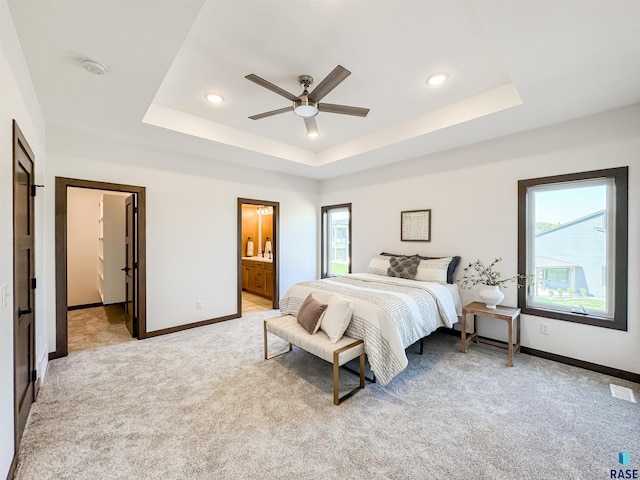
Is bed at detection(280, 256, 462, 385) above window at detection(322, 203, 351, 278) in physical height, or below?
below

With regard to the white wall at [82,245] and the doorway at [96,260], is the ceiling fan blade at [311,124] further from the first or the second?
the white wall at [82,245]

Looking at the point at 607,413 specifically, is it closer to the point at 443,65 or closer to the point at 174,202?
the point at 443,65

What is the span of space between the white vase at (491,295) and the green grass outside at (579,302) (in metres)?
0.51

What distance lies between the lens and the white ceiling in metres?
1.69

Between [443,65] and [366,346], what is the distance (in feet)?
8.46

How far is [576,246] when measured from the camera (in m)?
3.08

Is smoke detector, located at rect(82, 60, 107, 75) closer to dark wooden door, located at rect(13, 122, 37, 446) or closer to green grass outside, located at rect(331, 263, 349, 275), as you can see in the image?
dark wooden door, located at rect(13, 122, 37, 446)

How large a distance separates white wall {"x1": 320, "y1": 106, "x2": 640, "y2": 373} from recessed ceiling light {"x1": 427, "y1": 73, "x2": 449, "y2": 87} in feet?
4.64

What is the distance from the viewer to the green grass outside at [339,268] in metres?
5.76

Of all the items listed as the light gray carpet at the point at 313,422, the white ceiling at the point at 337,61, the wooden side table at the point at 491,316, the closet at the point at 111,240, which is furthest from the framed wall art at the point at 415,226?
the closet at the point at 111,240

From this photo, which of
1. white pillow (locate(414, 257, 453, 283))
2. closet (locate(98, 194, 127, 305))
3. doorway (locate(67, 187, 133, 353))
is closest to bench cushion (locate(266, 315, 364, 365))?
white pillow (locate(414, 257, 453, 283))

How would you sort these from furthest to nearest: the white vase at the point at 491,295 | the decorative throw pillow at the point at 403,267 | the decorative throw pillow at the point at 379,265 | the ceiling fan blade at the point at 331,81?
the decorative throw pillow at the point at 379,265 → the decorative throw pillow at the point at 403,267 → the white vase at the point at 491,295 → the ceiling fan blade at the point at 331,81

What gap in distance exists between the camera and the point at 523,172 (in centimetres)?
337

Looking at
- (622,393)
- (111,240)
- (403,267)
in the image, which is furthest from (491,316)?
(111,240)
